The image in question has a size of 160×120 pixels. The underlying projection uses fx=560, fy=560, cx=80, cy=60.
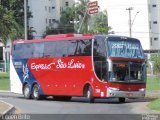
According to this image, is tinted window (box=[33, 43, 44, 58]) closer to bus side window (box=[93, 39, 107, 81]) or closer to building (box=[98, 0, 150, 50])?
bus side window (box=[93, 39, 107, 81])

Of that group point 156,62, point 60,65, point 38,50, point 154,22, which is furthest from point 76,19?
point 156,62

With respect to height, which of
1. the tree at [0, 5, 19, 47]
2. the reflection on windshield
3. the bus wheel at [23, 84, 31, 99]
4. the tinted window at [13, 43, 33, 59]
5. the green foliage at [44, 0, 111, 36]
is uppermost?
the green foliage at [44, 0, 111, 36]

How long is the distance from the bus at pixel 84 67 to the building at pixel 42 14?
70.1 m

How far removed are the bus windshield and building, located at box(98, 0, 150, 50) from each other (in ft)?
219

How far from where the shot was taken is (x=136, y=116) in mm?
20828

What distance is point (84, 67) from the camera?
100 ft

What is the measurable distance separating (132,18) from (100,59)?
7014 cm

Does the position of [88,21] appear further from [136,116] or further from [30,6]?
[136,116]

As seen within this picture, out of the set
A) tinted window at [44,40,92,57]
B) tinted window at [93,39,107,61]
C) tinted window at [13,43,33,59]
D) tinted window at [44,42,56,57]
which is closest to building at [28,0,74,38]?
tinted window at [13,43,33,59]

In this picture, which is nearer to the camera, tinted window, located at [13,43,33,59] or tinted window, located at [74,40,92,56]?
tinted window, located at [74,40,92,56]

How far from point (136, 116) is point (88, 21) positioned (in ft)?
329

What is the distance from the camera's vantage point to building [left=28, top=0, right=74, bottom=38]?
10991 cm

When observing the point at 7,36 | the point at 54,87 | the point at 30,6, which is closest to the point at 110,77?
the point at 54,87

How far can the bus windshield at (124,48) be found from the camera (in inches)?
1159
